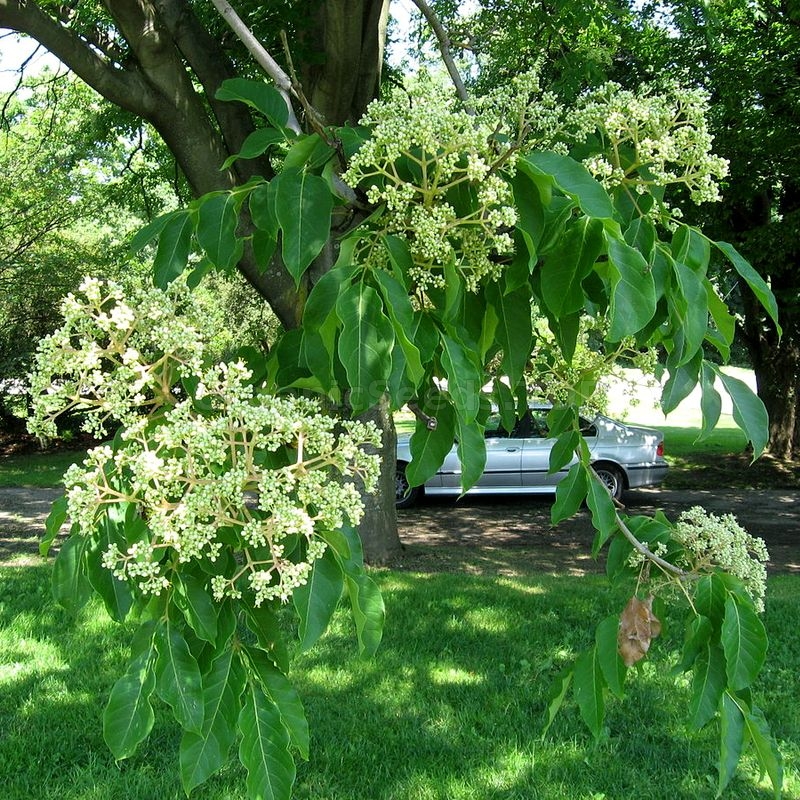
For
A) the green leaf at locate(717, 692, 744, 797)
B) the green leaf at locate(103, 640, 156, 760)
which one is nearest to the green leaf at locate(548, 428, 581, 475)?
the green leaf at locate(717, 692, 744, 797)

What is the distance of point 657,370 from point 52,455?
66.8 feet

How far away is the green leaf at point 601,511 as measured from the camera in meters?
2.28

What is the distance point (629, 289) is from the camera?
159cm

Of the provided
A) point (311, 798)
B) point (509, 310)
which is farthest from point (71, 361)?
point (311, 798)

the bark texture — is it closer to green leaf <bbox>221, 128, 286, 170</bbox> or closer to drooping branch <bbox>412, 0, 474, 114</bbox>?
drooping branch <bbox>412, 0, 474, 114</bbox>

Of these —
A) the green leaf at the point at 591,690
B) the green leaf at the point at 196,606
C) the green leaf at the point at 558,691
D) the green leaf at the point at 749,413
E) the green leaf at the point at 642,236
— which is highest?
the green leaf at the point at 642,236

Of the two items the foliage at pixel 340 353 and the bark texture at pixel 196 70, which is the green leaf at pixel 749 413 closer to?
the foliage at pixel 340 353

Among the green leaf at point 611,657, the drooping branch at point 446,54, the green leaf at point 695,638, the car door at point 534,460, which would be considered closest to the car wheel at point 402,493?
the car door at point 534,460

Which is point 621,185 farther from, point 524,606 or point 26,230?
point 26,230

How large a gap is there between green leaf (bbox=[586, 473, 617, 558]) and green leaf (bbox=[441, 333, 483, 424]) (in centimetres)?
75

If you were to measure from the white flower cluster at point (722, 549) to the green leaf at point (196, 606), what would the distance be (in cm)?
125

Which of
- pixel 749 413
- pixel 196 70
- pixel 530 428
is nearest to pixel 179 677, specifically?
pixel 749 413

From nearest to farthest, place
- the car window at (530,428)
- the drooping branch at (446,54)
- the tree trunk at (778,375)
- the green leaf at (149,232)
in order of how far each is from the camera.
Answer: the green leaf at (149,232)
the drooping branch at (446,54)
the car window at (530,428)
the tree trunk at (778,375)

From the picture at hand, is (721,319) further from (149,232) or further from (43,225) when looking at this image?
(43,225)
